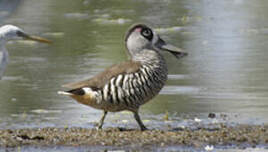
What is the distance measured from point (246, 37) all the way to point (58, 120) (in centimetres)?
619

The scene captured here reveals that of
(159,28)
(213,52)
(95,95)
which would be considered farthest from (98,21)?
(95,95)

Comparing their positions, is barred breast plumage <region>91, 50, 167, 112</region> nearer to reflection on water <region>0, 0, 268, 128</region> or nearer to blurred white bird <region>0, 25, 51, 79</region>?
reflection on water <region>0, 0, 268, 128</region>

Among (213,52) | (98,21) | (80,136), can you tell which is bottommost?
(98,21)

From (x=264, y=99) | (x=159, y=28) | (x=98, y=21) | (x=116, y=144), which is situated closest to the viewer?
(x=116, y=144)

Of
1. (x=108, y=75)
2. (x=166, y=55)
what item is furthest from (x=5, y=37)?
(x=166, y=55)

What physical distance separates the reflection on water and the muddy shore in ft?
2.60

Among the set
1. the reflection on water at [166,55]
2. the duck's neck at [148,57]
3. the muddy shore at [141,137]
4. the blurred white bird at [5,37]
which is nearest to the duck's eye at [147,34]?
the duck's neck at [148,57]

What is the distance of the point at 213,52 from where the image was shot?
44.5 feet

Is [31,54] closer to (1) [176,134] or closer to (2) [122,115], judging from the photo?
(2) [122,115]

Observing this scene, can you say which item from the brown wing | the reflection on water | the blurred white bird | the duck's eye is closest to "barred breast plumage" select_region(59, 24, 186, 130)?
the brown wing

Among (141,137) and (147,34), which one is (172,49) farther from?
(141,137)

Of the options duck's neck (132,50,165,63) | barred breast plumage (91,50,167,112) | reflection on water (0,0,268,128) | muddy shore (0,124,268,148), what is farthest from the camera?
reflection on water (0,0,268,128)

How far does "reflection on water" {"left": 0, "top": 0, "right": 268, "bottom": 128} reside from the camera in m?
10.0

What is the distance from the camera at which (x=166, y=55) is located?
13727mm
